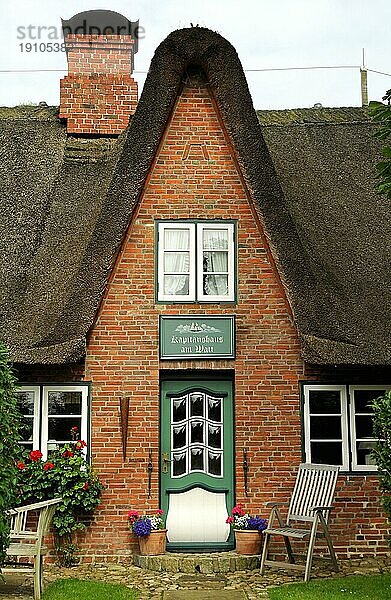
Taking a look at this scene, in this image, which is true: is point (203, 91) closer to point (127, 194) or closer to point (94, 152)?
point (127, 194)

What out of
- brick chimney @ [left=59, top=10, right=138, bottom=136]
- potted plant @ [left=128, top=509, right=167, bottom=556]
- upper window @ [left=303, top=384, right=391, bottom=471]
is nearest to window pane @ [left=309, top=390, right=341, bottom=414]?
upper window @ [left=303, top=384, right=391, bottom=471]

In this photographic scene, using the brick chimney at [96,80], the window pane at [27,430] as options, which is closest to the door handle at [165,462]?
the window pane at [27,430]

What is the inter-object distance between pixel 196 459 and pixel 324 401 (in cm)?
175

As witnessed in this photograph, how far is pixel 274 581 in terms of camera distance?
9477 millimetres

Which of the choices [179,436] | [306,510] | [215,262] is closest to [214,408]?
[179,436]

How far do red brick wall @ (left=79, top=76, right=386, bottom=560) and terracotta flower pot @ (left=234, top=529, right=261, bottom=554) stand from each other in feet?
1.26

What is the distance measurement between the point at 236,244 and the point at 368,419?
2.74 metres

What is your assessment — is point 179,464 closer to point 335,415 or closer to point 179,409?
point 179,409

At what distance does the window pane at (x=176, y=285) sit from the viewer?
36.2 ft

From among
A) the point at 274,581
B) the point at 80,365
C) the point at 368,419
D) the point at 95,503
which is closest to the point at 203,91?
the point at 80,365

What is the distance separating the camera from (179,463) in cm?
1091

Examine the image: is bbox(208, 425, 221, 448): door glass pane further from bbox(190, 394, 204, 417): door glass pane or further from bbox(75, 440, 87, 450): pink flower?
bbox(75, 440, 87, 450): pink flower

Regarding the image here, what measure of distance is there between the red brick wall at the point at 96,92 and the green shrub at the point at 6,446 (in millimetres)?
7147

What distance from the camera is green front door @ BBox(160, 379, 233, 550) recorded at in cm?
1073
